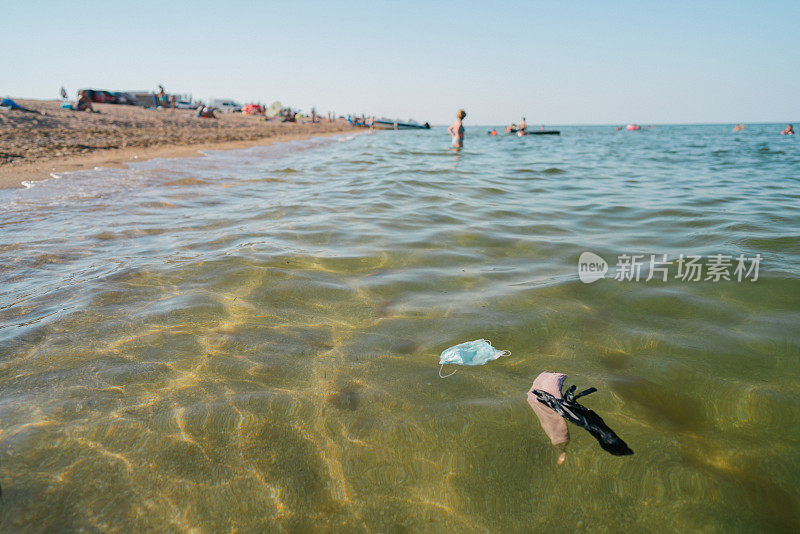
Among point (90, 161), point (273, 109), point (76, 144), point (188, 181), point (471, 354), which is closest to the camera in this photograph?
point (471, 354)

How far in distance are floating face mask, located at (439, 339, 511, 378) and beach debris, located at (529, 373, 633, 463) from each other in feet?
1.58

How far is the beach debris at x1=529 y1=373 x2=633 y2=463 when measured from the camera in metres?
1.85

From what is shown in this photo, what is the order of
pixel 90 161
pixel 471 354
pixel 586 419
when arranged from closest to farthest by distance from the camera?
1. pixel 586 419
2. pixel 471 354
3. pixel 90 161

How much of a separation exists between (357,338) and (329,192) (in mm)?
6071

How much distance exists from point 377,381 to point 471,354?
65 centimetres

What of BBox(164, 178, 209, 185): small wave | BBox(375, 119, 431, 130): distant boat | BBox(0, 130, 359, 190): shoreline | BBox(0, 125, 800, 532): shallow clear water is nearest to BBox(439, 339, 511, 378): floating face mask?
BBox(0, 125, 800, 532): shallow clear water

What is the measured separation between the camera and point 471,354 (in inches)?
101

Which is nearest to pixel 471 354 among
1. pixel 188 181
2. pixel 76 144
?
pixel 188 181

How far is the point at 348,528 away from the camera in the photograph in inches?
60.1

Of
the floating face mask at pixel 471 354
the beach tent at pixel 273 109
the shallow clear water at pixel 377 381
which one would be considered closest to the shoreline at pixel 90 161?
the shallow clear water at pixel 377 381

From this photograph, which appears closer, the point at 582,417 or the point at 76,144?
the point at 582,417

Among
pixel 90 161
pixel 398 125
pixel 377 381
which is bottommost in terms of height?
pixel 377 381

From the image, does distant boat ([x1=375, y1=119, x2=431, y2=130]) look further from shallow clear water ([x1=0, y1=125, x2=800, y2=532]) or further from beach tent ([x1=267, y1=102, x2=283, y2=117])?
shallow clear water ([x1=0, y1=125, x2=800, y2=532])

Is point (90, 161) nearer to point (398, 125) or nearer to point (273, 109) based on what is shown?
point (273, 109)
